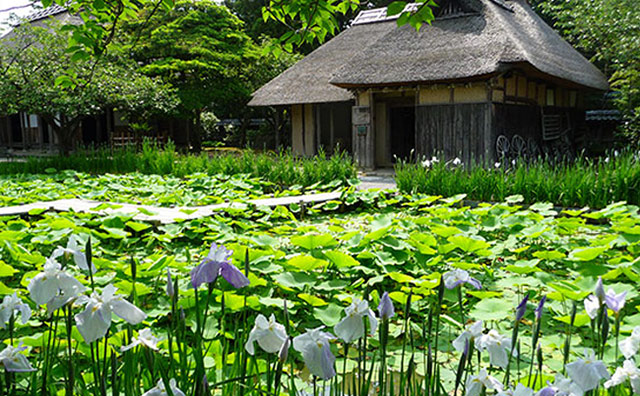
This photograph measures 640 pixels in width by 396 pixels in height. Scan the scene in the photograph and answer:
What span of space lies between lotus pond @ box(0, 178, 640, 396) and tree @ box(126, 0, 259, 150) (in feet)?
32.8

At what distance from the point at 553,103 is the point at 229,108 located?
442 inches

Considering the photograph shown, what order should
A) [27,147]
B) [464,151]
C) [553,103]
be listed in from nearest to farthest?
[464,151], [553,103], [27,147]

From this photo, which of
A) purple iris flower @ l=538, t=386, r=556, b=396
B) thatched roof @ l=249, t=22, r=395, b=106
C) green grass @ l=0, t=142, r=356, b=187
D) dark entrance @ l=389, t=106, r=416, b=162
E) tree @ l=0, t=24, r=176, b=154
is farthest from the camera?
dark entrance @ l=389, t=106, r=416, b=162

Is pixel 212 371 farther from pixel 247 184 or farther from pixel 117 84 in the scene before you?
pixel 117 84

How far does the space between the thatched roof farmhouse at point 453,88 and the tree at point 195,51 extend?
1.41 metres

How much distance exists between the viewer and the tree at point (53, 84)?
1064 cm

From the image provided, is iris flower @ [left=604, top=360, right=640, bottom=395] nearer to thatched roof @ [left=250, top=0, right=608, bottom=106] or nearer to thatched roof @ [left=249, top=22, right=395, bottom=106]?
thatched roof @ [left=250, top=0, right=608, bottom=106]

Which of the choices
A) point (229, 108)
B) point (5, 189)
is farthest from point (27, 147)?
point (5, 189)

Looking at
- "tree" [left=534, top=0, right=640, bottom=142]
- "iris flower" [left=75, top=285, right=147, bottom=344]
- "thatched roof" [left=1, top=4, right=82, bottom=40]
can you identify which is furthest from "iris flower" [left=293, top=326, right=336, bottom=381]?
"thatched roof" [left=1, top=4, right=82, bottom=40]

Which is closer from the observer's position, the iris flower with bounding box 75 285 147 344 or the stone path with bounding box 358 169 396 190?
the iris flower with bounding box 75 285 147 344

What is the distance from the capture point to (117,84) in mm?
11922

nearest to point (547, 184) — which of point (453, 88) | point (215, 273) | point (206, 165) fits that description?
point (453, 88)

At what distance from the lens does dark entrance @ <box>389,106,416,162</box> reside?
14297 mm

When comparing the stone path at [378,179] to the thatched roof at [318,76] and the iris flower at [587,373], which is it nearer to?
the thatched roof at [318,76]
